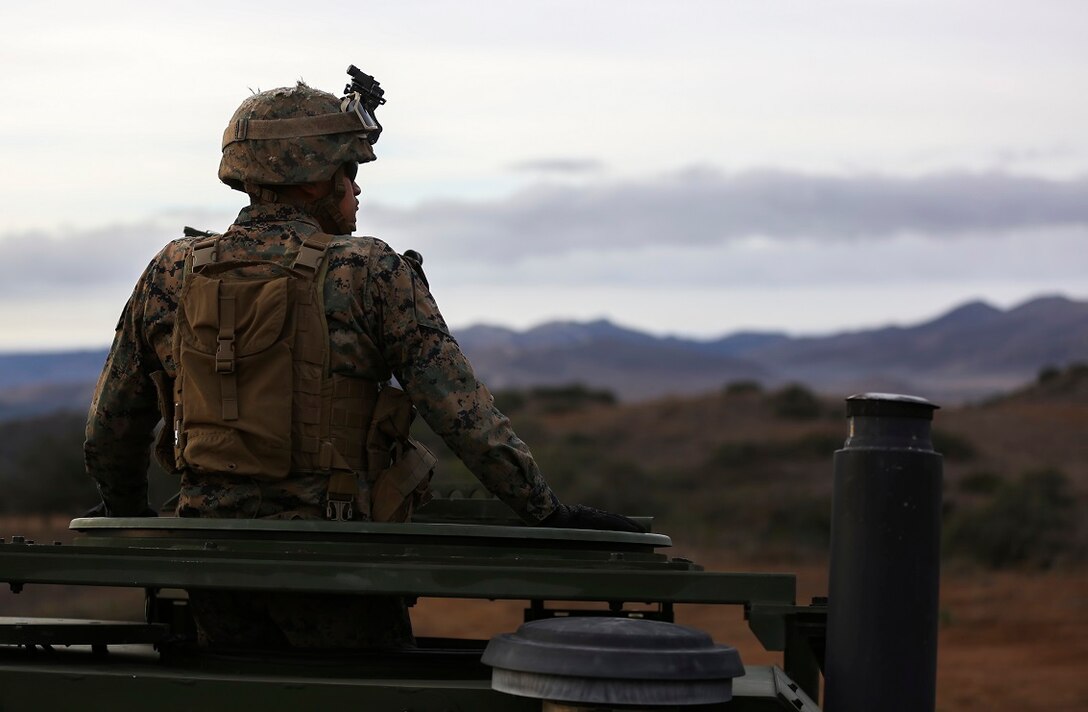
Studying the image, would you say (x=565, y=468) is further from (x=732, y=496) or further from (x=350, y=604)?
(x=350, y=604)

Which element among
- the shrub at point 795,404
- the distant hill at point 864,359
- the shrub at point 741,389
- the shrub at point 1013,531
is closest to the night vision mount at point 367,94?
the shrub at point 1013,531

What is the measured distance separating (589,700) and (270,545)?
1090 millimetres

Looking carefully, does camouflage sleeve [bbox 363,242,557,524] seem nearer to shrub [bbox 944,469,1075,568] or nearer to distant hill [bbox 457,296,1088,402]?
shrub [bbox 944,469,1075,568]

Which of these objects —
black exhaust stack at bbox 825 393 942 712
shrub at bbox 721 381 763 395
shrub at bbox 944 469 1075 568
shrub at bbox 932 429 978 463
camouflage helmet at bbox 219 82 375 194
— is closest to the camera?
black exhaust stack at bbox 825 393 942 712

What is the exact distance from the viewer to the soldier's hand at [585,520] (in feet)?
14.8

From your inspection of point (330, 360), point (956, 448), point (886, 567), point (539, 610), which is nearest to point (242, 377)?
point (330, 360)

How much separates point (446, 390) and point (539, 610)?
0.61 m

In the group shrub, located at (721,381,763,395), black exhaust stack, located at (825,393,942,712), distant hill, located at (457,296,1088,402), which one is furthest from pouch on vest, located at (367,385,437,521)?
distant hill, located at (457,296,1088,402)

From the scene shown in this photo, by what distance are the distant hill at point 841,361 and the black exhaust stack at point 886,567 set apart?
92.2 metres

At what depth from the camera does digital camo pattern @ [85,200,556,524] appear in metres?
4.50

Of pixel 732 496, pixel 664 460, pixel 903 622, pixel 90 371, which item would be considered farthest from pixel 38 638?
pixel 90 371

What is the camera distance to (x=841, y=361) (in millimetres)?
134375

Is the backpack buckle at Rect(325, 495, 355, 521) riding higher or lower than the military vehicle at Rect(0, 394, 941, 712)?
higher

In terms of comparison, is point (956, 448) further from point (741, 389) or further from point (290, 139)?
point (290, 139)
